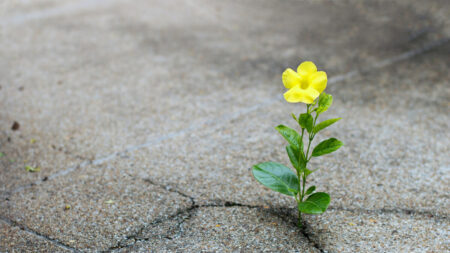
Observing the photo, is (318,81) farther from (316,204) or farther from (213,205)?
(213,205)

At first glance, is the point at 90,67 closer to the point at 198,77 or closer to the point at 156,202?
the point at 198,77

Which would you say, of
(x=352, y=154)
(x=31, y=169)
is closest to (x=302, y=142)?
(x=352, y=154)

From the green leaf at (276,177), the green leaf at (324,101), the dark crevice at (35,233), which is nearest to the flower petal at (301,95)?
the green leaf at (324,101)

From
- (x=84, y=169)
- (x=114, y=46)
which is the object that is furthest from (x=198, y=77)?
(x=84, y=169)

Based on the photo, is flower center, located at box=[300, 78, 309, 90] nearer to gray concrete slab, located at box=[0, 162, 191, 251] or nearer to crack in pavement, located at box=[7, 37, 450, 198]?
gray concrete slab, located at box=[0, 162, 191, 251]

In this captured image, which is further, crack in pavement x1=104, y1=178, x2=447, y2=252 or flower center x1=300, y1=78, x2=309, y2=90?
crack in pavement x1=104, y1=178, x2=447, y2=252

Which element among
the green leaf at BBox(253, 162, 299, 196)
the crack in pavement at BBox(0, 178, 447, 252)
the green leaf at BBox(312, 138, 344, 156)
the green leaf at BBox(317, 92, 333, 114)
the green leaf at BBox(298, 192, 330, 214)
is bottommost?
the crack in pavement at BBox(0, 178, 447, 252)

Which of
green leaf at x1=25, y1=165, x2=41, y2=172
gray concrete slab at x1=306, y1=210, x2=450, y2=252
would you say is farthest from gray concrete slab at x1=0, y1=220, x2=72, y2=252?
gray concrete slab at x1=306, y1=210, x2=450, y2=252
